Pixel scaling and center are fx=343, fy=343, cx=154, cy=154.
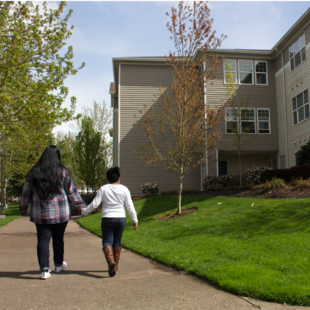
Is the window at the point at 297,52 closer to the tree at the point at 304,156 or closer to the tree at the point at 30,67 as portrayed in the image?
the tree at the point at 304,156

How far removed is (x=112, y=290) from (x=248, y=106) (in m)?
19.3

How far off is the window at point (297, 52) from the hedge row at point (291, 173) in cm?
871

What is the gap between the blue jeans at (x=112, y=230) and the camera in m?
5.31

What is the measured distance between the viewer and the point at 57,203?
17.1 feet

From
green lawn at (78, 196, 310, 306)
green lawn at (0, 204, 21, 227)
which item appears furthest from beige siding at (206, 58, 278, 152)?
green lawn at (0, 204, 21, 227)

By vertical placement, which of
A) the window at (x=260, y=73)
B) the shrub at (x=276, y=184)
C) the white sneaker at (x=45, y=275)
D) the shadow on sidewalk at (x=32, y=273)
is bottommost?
the shadow on sidewalk at (x=32, y=273)

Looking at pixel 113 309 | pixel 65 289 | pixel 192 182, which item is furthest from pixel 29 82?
pixel 192 182

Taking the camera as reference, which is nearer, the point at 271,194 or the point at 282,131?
the point at 271,194

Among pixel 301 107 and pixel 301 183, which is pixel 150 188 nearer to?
pixel 301 107

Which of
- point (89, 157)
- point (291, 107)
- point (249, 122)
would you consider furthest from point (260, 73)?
point (89, 157)

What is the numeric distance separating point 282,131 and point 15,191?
27.5 meters

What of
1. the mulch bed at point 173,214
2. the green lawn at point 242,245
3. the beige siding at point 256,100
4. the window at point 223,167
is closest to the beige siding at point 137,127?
the window at point 223,167

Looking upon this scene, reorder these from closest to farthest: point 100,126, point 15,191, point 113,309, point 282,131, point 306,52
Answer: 1. point 113,309
2. point 306,52
3. point 282,131
4. point 100,126
5. point 15,191

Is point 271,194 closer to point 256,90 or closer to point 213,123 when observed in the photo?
point 213,123
